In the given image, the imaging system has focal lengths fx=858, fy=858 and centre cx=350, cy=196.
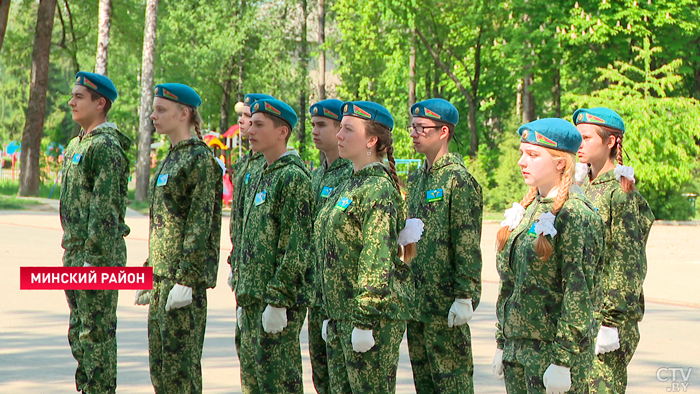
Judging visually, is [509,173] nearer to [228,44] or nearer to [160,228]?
[228,44]

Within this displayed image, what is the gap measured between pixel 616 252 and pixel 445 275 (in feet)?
3.55

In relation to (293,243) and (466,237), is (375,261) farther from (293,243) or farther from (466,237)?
(466,237)

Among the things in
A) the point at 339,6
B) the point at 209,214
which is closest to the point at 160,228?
the point at 209,214

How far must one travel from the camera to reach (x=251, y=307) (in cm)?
524

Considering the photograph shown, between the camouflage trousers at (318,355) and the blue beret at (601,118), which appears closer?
the blue beret at (601,118)

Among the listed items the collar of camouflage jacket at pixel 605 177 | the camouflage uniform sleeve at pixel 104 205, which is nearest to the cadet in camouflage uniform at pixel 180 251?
the camouflage uniform sleeve at pixel 104 205

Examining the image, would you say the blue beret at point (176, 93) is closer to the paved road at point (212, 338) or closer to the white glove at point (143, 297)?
the white glove at point (143, 297)

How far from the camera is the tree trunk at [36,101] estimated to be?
30328mm

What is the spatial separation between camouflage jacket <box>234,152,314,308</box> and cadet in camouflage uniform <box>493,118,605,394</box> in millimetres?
1292

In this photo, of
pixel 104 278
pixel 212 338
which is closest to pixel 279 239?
pixel 104 278

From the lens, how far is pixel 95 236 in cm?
562

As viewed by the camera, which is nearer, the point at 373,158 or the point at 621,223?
the point at 373,158

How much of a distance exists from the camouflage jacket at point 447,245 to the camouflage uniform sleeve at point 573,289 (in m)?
1.40

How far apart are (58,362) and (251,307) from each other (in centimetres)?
288
